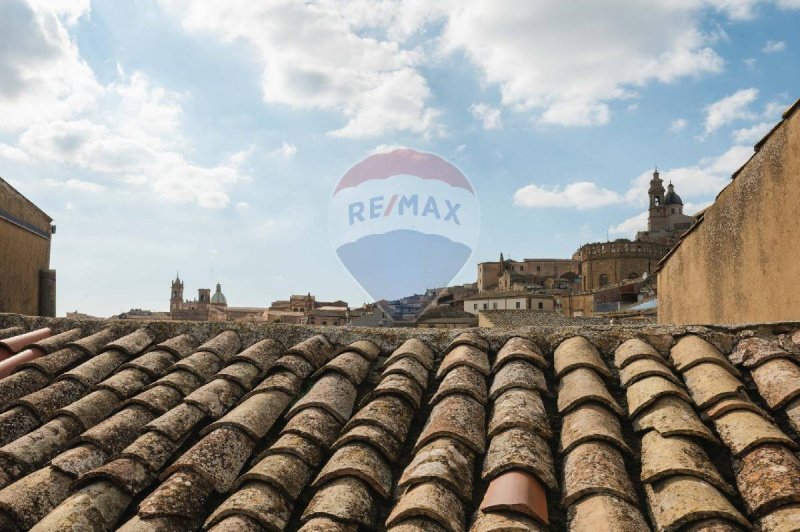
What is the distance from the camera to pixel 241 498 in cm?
268

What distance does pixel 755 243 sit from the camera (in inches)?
242

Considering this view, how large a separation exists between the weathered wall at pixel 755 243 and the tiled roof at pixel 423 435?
170cm

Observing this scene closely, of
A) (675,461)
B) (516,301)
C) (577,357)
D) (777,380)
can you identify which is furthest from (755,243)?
(516,301)

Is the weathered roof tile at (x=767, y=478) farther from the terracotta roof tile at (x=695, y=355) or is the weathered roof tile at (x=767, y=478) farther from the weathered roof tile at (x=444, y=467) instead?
the weathered roof tile at (x=444, y=467)

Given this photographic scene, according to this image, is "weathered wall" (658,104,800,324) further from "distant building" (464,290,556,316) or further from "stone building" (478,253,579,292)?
"stone building" (478,253,579,292)

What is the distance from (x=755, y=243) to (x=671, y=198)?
9243 cm

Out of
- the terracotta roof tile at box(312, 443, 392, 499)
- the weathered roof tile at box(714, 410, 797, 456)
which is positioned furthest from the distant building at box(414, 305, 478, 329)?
the terracotta roof tile at box(312, 443, 392, 499)

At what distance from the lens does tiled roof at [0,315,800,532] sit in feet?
8.34

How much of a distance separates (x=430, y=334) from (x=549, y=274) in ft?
301

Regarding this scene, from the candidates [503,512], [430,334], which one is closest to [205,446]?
[503,512]

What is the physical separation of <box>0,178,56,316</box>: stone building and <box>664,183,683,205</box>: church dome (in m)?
91.2

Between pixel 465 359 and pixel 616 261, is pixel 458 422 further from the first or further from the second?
pixel 616 261

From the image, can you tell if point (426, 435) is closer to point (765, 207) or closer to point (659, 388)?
point (659, 388)

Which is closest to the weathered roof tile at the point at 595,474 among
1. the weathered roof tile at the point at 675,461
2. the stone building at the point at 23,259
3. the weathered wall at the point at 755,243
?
the weathered roof tile at the point at 675,461
